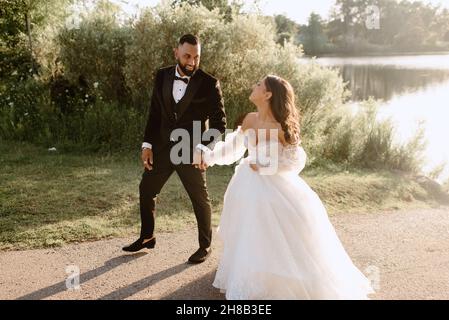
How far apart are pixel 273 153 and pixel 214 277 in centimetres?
143

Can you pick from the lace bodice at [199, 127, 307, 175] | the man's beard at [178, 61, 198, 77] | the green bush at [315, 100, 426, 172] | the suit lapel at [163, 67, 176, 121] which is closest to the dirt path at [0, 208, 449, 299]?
the lace bodice at [199, 127, 307, 175]

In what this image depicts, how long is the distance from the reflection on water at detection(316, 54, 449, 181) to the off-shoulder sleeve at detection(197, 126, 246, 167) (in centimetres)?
632

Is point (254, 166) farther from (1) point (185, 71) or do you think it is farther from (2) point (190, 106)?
(1) point (185, 71)

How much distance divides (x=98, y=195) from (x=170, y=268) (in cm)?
275

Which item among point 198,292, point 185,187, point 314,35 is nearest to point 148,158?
point 185,187

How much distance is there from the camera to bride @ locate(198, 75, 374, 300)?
3881 mm

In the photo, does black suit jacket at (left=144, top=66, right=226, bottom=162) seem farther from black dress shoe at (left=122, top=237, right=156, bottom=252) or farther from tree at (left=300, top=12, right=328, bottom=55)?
tree at (left=300, top=12, right=328, bottom=55)

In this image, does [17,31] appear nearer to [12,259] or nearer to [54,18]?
[54,18]

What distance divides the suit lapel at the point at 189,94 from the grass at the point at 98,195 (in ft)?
6.14

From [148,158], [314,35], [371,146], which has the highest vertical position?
[314,35]

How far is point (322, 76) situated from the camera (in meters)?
10.1

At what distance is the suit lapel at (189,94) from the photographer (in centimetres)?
476

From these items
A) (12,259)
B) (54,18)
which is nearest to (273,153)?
(12,259)

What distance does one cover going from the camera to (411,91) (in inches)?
814
